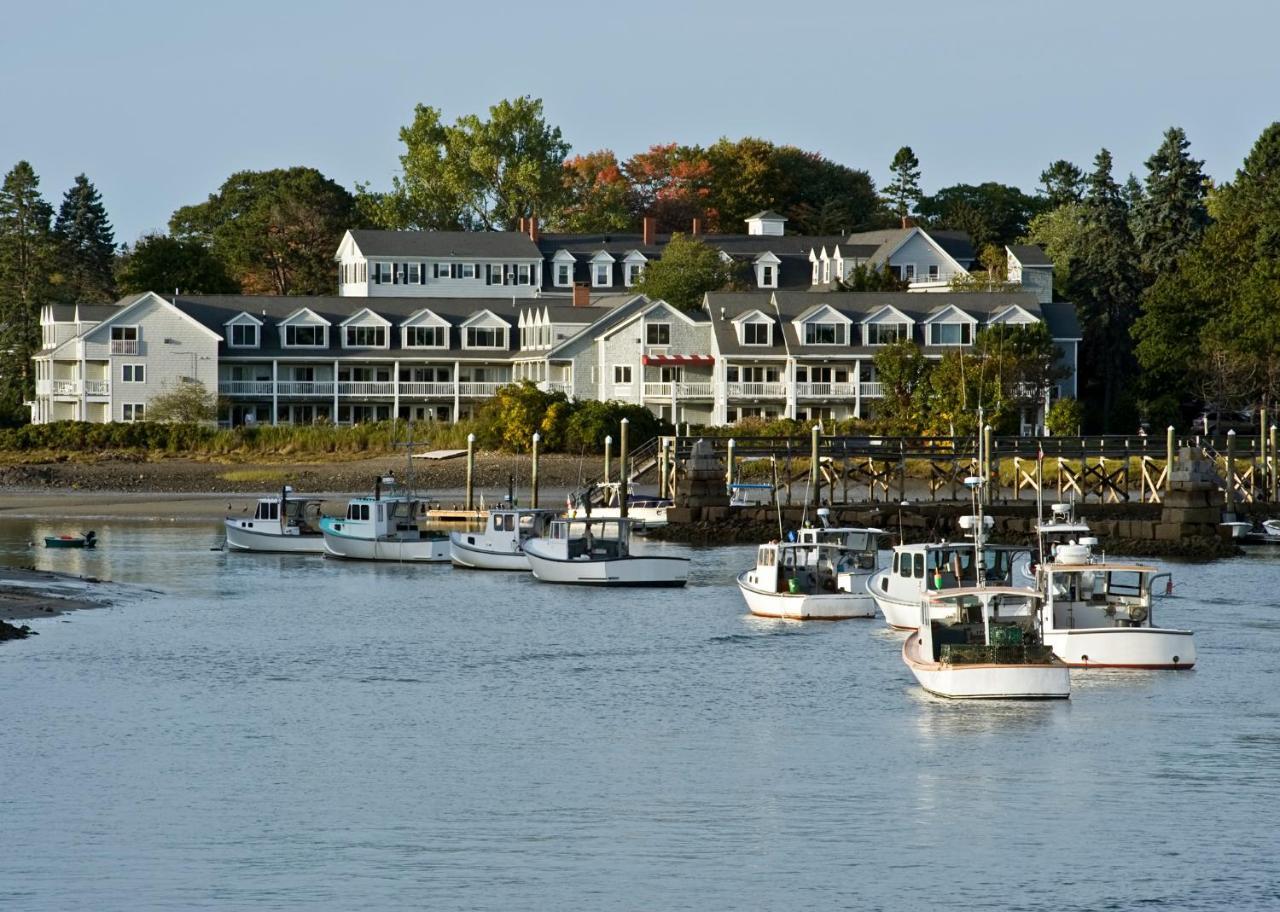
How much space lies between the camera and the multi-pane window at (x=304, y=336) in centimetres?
12019

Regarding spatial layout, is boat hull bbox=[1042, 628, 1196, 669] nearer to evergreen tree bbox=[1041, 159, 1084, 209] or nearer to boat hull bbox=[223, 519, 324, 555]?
boat hull bbox=[223, 519, 324, 555]

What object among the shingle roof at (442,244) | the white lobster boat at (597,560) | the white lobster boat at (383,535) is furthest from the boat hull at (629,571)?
the shingle roof at (442,244)

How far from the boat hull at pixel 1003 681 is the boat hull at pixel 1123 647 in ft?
10.3

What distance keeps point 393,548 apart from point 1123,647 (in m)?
34.2

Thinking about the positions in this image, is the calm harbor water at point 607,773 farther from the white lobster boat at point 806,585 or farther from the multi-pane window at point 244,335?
the multi-pane window at point 244,335

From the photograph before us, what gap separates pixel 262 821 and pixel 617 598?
29462 millimetres

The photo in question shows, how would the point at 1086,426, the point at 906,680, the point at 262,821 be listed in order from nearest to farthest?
the point at 262,821 → the point at 906,680 → the point at 1086,426

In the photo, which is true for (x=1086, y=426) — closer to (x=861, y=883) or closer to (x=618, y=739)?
(x=618, y=739)

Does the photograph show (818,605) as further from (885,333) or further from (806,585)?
(885,333)

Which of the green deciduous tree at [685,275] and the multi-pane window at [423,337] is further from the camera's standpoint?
the green deciduous tree at [685,275]

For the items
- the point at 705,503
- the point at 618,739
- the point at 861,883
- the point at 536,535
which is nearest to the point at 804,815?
the point at 861,883

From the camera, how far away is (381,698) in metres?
42.4

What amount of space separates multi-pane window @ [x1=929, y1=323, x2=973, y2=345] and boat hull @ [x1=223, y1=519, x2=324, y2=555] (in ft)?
169

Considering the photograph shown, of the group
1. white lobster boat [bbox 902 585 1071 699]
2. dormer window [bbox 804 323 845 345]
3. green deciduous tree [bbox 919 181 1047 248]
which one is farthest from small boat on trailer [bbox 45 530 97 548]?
green deciduous tree [bbox 919 181 1047 248]
